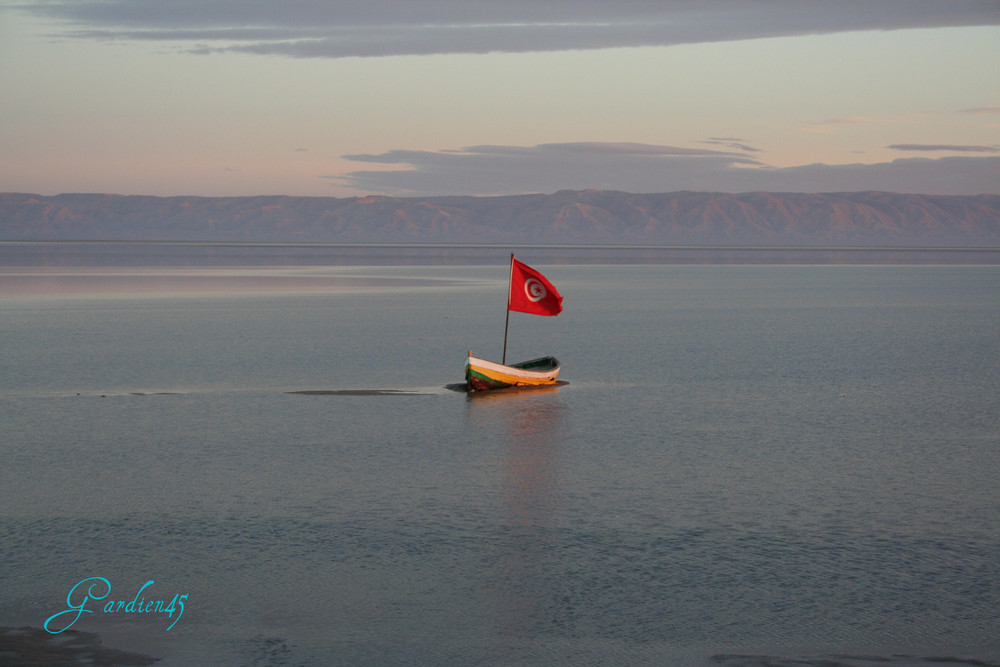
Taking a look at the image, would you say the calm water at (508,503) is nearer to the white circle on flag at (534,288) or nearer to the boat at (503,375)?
the boat at (503,375)

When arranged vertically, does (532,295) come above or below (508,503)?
above

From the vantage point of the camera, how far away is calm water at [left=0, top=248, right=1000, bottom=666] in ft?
31.2

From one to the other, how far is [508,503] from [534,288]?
Result: 11.9 metres

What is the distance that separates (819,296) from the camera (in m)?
64.3

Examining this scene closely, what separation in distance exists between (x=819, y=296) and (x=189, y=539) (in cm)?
5712

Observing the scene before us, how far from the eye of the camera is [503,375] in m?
24.6

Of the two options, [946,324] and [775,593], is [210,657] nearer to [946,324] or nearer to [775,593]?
[775,593]

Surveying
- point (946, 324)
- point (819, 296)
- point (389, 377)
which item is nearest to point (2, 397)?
point (389, 377)
